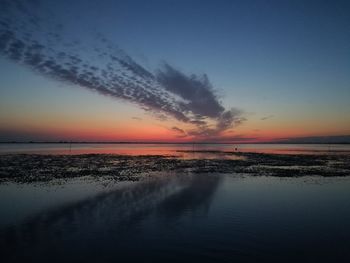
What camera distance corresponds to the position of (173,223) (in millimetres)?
13125

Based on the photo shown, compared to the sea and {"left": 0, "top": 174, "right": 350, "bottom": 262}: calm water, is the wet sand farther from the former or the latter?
{"left": 0, "top": 174, "right": 350, "bottom": 262}: calm water

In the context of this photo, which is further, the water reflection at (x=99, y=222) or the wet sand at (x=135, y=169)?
the wet sand at (x=135, y=169)

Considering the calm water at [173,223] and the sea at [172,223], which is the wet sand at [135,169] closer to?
the sea at [172,223]

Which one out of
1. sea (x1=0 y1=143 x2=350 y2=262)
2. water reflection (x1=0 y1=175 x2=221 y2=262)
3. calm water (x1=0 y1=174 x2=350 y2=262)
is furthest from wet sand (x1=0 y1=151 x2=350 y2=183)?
water reflection (x1=0 y1=175 x2=221 y2=262)

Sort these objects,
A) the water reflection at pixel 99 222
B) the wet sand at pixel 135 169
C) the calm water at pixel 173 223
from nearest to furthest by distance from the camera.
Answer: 1. the calm water at pixel 173 223
2. the water reflection at pixel 99 222
3. the wet sand at pixel 135 169

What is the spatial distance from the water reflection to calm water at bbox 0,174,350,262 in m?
0.03

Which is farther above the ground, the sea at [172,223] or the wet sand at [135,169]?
the wet sand at [135,169]

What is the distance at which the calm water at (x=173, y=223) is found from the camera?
967cm

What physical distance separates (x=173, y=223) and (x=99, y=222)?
10.8 feet

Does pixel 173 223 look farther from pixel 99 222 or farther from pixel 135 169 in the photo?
pixel 135 169

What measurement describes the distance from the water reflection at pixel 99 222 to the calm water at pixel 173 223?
0.03m

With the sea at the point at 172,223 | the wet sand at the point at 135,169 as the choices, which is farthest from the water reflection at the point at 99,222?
the wet sand at the point at 135,169

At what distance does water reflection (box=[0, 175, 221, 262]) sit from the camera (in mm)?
9828

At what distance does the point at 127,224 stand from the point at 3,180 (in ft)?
54.8
